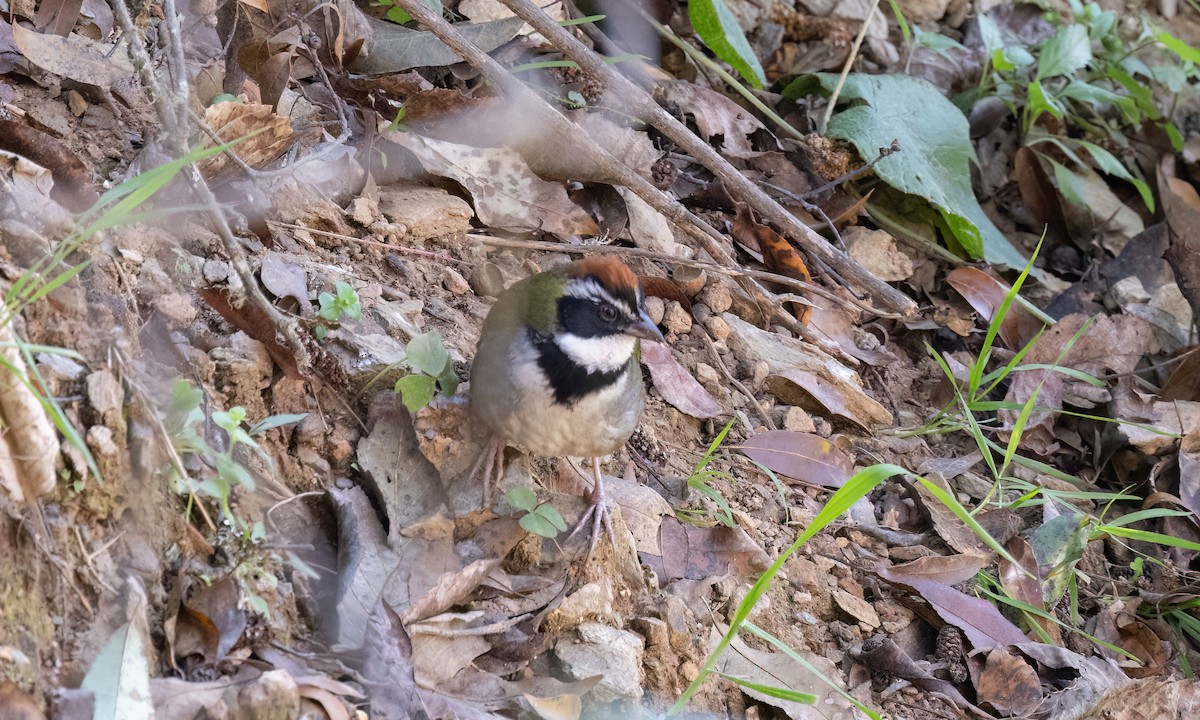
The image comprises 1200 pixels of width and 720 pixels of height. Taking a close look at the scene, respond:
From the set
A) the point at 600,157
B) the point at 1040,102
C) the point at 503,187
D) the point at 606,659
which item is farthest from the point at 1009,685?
→ the point at 1040,102

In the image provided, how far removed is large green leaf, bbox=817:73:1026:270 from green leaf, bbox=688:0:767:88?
0.61 meters

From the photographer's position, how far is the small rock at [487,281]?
4512 millimetres

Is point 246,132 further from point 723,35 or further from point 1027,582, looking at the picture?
point 1027,582

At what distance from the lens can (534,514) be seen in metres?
3.45

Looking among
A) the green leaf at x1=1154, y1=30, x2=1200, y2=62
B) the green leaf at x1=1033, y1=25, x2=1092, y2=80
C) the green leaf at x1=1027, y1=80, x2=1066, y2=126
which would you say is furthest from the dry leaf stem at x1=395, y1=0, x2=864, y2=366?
the green leaf at x1=1154, y1=30, x2=1200, y2=62

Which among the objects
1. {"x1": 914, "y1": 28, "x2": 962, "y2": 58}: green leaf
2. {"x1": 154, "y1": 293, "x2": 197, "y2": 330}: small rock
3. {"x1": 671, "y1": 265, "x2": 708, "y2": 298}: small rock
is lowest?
{"x1": 671, "y1": 265, "x2": 708, "y2": 298}: small rock

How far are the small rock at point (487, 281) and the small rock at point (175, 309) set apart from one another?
1396 mm

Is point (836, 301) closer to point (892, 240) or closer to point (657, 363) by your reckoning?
point (892, 240)

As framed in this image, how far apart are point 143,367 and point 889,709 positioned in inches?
104

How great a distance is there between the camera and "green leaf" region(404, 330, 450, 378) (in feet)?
11.6

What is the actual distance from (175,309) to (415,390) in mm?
760

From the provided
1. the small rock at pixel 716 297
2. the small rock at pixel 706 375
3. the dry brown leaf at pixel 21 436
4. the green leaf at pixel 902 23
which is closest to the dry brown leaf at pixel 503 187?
the small rock at pixel 716 297

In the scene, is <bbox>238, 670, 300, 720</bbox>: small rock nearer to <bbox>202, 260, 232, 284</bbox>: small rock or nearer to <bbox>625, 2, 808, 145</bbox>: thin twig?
<bbox>202, 260, 232, 284</bbox>: small rock

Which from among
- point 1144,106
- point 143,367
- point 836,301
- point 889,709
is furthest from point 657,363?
point 1144,106
